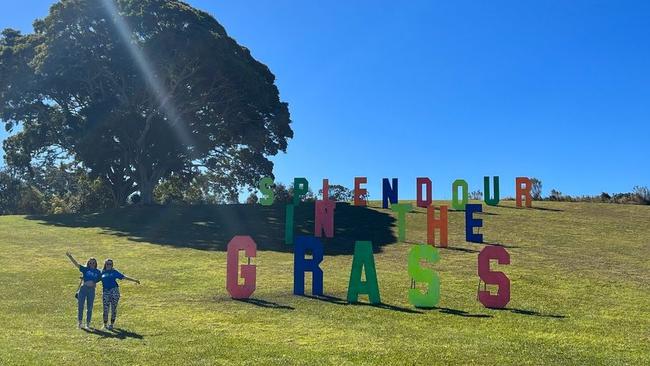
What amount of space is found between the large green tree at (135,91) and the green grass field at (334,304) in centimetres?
1295

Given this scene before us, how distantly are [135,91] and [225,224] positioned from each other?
14.9 m

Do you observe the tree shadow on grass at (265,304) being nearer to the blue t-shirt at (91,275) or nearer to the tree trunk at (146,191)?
the blue t-shirt at (91,275)

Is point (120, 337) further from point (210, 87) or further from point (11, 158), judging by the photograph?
point (11, 158)

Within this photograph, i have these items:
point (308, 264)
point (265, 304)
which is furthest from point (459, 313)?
point (265, 304)

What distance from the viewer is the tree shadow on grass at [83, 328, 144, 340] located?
36.9 feet

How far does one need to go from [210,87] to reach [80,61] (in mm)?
8963

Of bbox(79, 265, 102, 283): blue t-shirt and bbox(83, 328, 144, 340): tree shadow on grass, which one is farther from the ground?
bbox(79, 265, 102, 283): blue t-shirt

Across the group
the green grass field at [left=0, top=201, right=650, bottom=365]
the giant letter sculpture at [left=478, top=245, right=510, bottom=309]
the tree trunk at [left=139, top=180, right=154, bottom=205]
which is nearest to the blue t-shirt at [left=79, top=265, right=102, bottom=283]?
the green grass field at [left=0, top=201, right=650, bottom=365]

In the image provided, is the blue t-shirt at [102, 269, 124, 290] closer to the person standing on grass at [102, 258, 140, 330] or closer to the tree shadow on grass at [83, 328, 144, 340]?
the person standing on grass at [102, 258, 140, 330]

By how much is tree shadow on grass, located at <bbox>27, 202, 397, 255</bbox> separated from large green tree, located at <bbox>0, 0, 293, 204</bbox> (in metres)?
5.61

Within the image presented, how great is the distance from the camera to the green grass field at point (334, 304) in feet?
32.4

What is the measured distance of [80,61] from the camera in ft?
132

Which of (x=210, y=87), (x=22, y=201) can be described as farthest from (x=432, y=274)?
(x=22, y=201)

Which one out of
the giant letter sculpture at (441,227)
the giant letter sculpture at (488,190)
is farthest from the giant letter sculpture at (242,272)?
the giant letter sculpture at (488,190)
